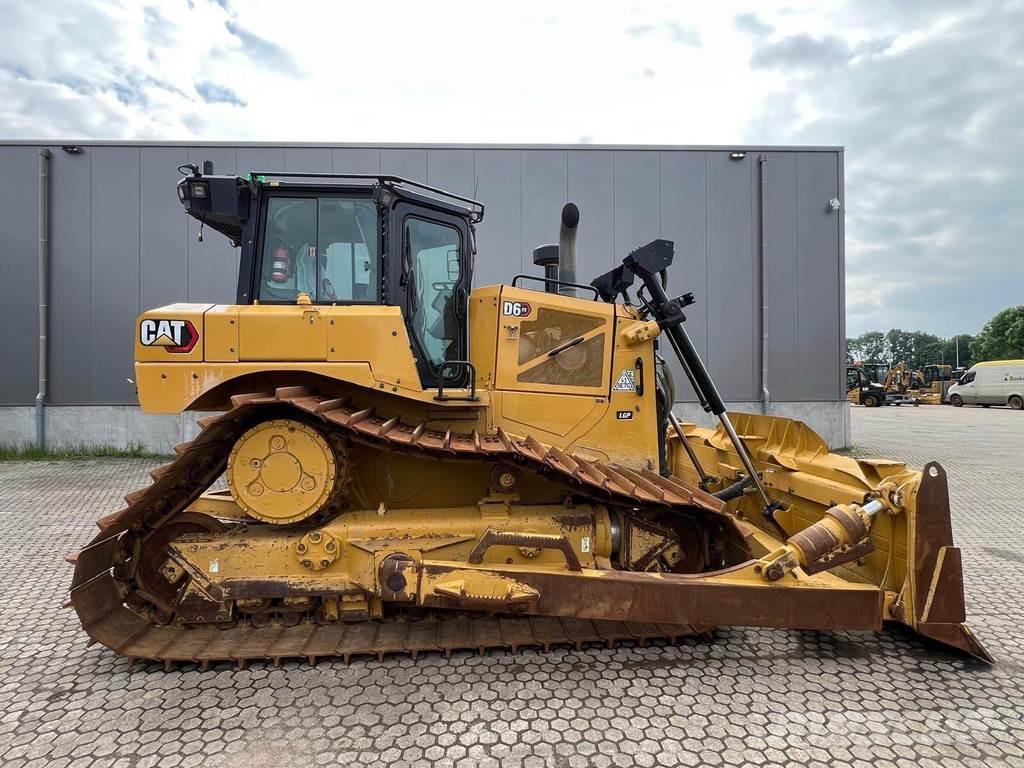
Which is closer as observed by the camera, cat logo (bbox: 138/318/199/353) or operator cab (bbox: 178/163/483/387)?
cat logo (bbox: 138/318/199/353)

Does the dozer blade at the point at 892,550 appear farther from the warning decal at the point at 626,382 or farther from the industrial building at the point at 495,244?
the industrial building at the point at 495,244

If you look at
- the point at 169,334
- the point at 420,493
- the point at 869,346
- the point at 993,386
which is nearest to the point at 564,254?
the point at 420,493

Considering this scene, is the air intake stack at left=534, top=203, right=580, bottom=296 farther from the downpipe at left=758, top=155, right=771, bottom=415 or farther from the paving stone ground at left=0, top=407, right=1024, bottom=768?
the downpipe at left=758, top=155, right=771, bottom=415

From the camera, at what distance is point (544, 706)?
279cm

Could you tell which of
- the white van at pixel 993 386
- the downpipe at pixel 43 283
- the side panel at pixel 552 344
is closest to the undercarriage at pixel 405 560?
the side panel at pixel 552 344

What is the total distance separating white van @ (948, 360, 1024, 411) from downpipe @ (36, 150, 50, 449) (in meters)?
39.5

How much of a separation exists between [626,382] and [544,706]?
2.20m

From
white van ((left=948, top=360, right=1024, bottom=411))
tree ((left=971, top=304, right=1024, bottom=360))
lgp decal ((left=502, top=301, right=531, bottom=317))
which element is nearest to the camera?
lgp decal ((left=502, top=301, right=531, bottom=317))

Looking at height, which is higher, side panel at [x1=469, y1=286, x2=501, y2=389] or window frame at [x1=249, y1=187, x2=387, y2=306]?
window frame at [x1=249, y1=187, x2=387, y2=306]

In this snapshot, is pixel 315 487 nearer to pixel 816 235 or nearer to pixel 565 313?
pixel 565 313

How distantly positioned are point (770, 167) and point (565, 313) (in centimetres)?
1051

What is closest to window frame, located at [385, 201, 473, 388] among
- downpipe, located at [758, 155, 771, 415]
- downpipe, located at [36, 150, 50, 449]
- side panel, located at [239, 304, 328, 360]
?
side panel, located at [239, 304, 328, 360]

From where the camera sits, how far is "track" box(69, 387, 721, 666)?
3.12m

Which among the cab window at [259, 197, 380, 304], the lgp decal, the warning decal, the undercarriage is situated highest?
the cab window at [259, 197, 380, 304]
